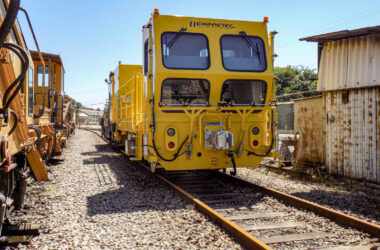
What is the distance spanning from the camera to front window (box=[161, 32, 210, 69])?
7.59 metres

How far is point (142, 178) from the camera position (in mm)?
9258

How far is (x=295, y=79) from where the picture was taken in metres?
39.9

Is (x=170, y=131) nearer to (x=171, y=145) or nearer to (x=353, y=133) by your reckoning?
(x=171, y=145)

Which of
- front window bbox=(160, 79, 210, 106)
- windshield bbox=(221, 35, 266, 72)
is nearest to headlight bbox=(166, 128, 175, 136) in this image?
front window bbox=(160, 79, 210, 106)

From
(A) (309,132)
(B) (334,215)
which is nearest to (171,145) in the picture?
(B) (334,215)

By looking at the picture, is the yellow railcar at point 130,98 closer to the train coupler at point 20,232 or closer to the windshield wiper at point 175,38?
the windshield wiper at point 175,38

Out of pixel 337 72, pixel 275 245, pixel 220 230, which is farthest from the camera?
pixel 337 72

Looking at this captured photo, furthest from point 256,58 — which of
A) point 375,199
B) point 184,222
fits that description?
point 184,222

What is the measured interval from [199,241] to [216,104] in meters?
3.82

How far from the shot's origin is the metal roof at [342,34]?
8.85m

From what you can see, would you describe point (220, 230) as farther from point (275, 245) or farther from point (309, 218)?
point (309, 218)

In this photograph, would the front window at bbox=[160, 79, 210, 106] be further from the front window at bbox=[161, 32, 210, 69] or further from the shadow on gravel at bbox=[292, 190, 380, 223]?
the shadow on gravel at bbox=[292, 190, 380, 223]

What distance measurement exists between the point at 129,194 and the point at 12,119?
313 cm

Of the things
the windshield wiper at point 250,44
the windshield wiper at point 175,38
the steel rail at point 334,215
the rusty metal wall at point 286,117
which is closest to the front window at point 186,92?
the windshield wiper at point 175,38
